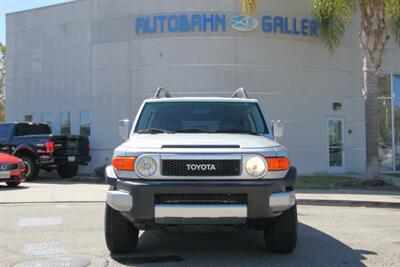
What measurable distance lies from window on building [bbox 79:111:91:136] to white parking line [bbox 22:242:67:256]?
15288 millimetres

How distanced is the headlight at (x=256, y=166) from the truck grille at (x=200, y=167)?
0.11 m

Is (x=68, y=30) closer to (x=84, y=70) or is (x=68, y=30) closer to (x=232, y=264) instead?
(x=84, y=70)

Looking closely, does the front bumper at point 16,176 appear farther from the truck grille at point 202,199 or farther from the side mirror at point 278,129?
the truck grille at point 202,199

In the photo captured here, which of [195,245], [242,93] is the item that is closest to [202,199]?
[195,245]

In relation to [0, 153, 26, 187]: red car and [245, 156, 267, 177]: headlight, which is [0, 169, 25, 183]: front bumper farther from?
[245, 156, 267, 177]: headlight

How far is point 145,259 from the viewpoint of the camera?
609 cm

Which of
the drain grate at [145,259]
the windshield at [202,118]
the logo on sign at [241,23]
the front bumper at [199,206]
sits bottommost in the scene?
the drain grate at [145,259]

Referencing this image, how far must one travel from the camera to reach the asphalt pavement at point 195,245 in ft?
19.8

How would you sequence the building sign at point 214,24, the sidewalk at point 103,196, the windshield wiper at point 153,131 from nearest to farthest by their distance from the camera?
the windshield wiper at point 153,131 < the sidewalk at point 103,196 < the building sign at point 214,24

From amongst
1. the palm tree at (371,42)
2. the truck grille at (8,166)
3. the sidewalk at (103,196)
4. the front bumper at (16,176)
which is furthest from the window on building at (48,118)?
the palm tree at (371,42)

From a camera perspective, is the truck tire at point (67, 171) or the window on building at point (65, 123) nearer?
the truck tire at point (67, 171)

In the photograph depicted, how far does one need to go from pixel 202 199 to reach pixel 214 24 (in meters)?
15.4

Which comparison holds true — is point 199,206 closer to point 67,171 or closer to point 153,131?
point 153,131

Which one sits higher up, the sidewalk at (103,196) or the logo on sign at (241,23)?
the logo on sign at (241,23)
